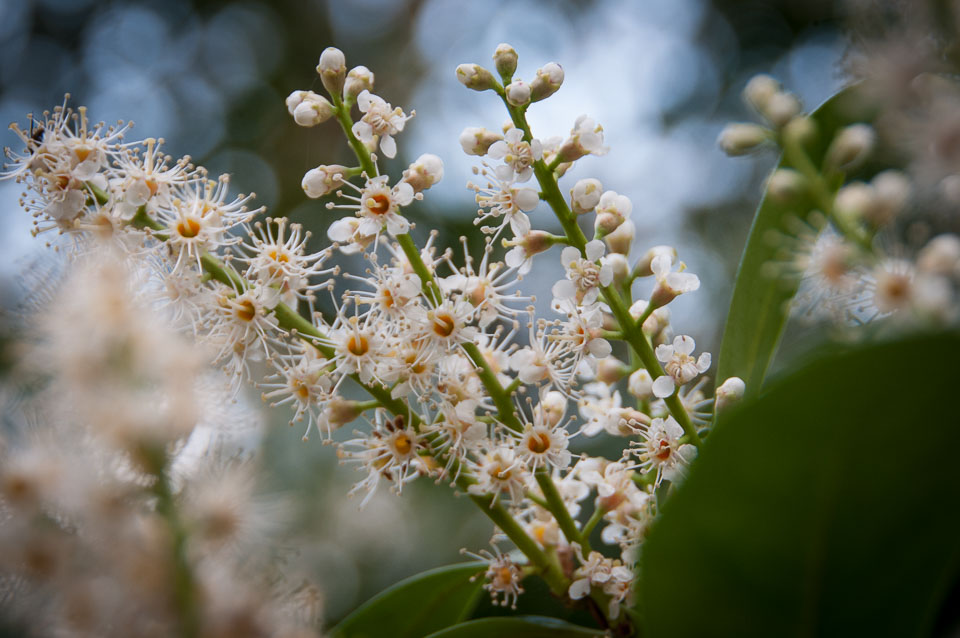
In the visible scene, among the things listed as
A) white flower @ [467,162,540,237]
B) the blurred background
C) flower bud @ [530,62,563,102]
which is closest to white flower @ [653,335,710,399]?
white flower @ [467,162,540,237]

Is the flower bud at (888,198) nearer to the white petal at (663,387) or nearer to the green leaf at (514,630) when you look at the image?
the white petal at (663,387)

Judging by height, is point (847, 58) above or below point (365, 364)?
above

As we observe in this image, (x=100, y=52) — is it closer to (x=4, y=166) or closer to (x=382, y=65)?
(x=382, y=65)

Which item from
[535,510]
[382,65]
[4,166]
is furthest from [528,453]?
[382,65]

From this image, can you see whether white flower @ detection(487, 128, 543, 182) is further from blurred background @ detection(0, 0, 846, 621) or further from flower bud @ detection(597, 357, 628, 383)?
blurred background @ detection(0, 0, 846, 621)

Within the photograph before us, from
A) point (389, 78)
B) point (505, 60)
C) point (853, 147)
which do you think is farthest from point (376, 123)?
point (389, 78)

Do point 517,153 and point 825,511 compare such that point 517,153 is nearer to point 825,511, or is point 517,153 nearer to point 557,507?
point 557,507
